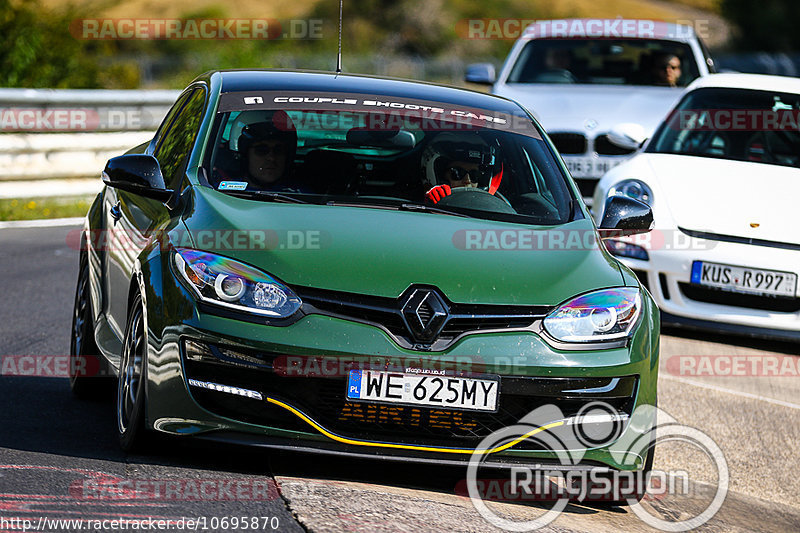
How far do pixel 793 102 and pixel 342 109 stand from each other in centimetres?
518

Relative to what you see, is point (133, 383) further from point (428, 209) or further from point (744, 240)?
point (744, 240)

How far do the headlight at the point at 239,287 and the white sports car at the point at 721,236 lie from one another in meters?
3.90

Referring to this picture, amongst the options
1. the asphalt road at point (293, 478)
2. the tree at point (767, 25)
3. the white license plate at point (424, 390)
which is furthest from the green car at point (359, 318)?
the tree at point (767, 25)

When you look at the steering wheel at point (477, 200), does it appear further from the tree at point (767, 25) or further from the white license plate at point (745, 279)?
the tree at point (767, 25)

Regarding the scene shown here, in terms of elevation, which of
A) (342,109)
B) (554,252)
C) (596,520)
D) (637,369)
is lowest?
(596,520)

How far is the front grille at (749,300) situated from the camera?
829 centimetres

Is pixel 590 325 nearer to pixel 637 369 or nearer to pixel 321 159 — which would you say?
pixel 637 369

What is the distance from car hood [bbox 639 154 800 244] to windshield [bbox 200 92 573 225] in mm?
2477

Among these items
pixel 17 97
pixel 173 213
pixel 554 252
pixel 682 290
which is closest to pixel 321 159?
pixel 173 213

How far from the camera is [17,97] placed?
12.8 m

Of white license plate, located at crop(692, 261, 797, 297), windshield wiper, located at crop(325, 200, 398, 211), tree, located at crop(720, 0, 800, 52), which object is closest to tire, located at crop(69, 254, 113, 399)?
windshield wiper, located at crop(325, 200, 398, 211)

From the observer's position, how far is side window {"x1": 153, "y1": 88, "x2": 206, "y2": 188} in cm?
566

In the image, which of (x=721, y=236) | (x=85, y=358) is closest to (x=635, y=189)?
(x=721, y=236)

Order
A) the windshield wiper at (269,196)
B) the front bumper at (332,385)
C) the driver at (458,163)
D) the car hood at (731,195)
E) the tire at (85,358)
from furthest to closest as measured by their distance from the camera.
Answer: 1. the car hood at (731,195)
2. the tire at (85,358)
3. the driver at (458,163)
4. the windshield wiper at (269,196)
5. the front bumper at (332,385)
